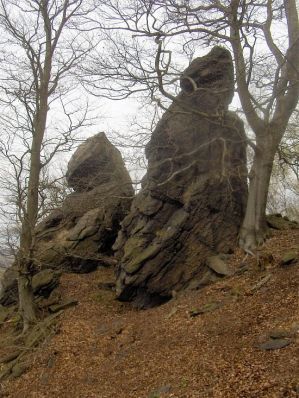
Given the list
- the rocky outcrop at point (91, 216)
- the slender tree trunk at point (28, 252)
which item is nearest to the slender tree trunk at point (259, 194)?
the rocky outcrop at point (91, 216)

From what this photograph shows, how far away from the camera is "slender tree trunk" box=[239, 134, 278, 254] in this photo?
38.2ft

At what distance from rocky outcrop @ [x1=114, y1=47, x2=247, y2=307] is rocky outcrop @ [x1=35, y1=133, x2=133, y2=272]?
1678 millimetres

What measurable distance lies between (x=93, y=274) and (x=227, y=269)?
18.2ft

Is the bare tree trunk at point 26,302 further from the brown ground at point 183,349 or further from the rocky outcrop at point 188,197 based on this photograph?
the rocky outcrop at point 188,197

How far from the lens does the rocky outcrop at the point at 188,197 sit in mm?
11266

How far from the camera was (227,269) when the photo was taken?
35.1 feet

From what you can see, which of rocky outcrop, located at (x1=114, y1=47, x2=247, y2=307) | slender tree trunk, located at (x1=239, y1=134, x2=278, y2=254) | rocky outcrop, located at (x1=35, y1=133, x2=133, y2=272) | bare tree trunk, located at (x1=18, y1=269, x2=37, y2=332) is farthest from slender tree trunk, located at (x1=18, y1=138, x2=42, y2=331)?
slender tree trunk, located at (x1=239, y1=134, x2=278, y2=254)

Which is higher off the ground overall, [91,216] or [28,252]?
[91,216]

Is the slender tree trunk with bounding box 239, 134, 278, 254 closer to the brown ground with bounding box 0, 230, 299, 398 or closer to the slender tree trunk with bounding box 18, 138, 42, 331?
the brown ground with bounding box 0, 230, 299, 398

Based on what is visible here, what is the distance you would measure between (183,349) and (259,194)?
5.65 m

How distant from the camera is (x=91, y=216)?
1561cm

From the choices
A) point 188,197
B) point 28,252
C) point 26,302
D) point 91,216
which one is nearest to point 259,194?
point 188,197

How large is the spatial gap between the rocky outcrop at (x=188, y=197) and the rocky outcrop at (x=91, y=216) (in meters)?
1.68

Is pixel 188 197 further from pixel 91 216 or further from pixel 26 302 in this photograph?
pixel 26 302
